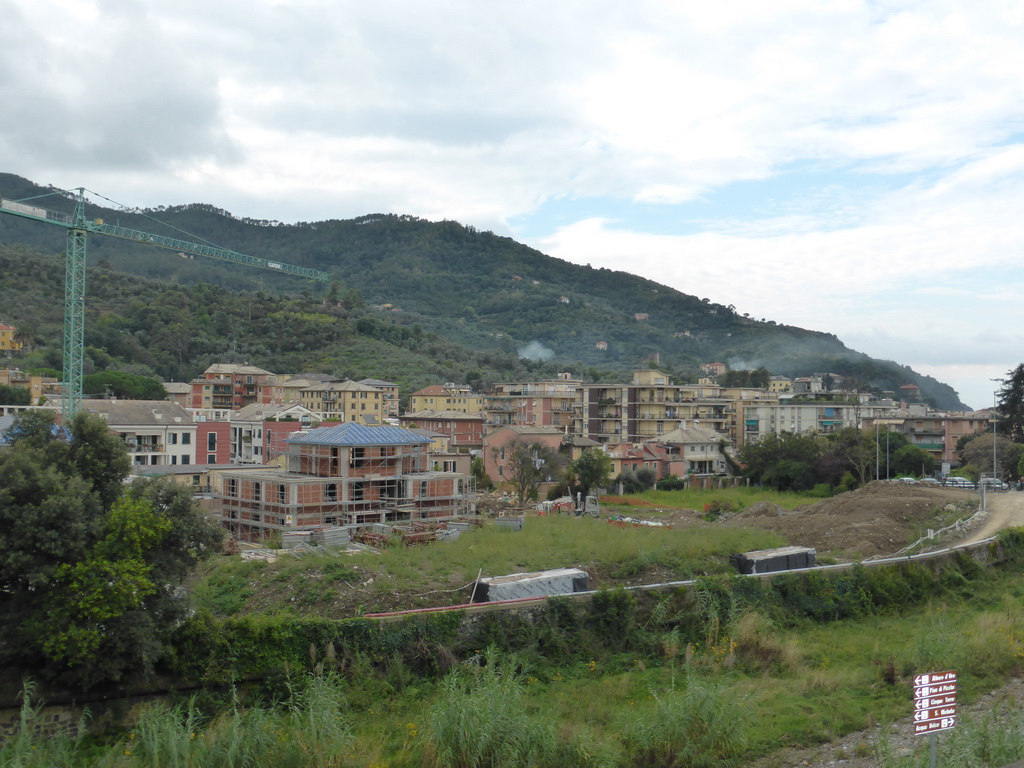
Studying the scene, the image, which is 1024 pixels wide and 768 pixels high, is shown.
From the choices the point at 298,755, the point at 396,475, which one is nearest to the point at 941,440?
the point at 396,475

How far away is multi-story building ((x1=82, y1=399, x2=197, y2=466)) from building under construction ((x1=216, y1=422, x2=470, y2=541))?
981 cm

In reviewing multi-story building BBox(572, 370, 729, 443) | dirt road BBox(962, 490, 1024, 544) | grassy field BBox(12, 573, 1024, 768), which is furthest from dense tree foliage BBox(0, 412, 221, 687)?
multi-story building BBox(572, 370, 729, 443)

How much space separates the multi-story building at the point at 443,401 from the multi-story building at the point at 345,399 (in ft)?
13.3

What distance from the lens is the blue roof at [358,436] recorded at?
29.9 meters

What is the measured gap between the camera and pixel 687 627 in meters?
18.4

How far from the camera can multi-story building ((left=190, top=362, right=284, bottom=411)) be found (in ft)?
226

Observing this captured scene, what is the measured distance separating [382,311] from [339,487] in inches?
4051

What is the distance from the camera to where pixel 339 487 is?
29.5m

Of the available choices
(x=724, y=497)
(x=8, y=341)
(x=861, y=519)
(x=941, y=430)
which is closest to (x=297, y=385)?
(x=8, y=341)

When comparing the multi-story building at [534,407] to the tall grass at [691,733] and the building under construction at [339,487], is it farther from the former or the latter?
the tall grass at [691,733]

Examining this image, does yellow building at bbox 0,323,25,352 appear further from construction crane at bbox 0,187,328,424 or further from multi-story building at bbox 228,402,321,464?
multi-story building at bbox 228,402,321,464

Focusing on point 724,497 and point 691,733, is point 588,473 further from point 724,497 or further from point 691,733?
point 691,733

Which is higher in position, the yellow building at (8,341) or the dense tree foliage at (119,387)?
the yellow building at (8,341)

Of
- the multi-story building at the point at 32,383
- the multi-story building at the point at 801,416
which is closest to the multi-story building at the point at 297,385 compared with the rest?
the multi-story building at the point at 32,383
